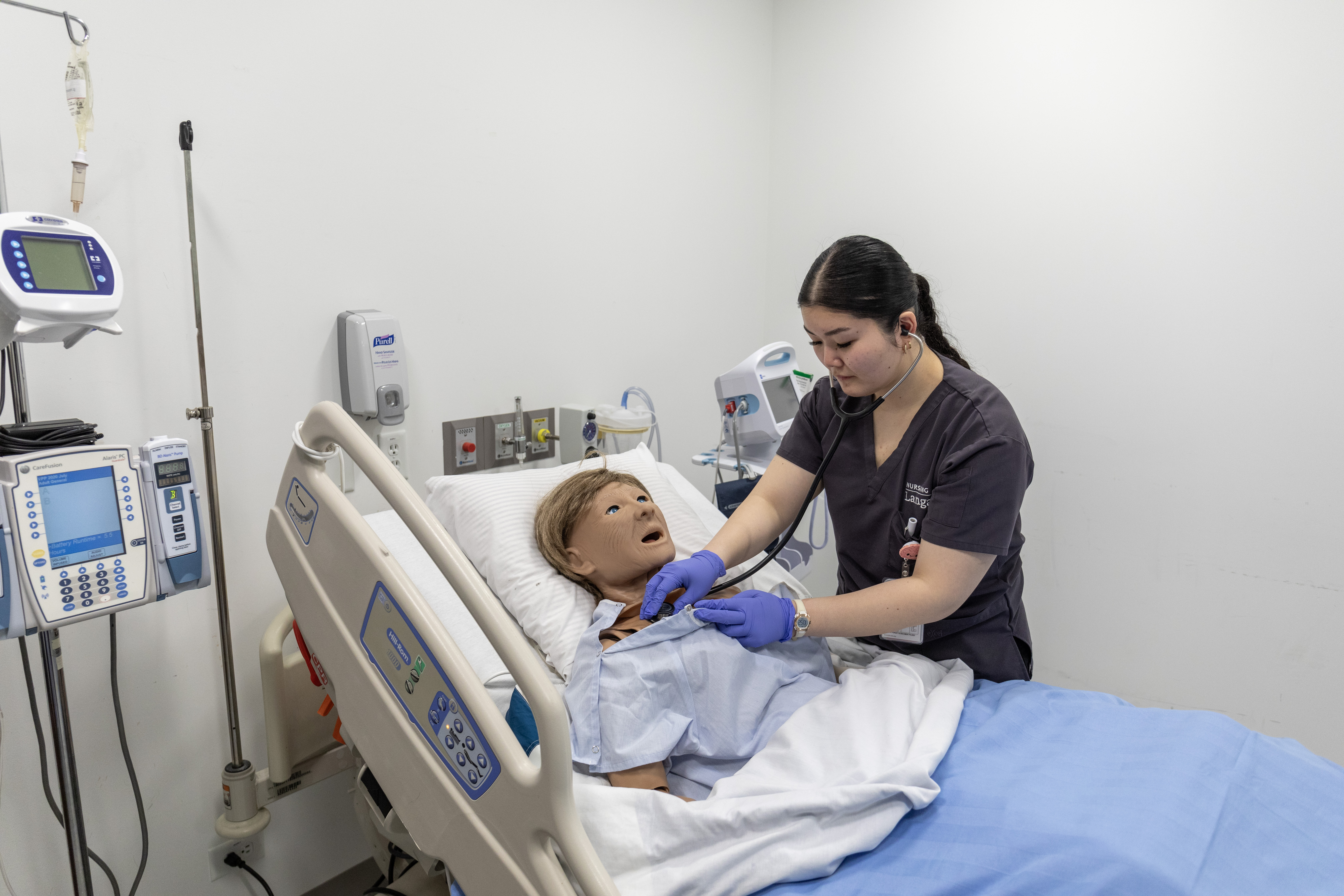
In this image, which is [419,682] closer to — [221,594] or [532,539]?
[532,539]

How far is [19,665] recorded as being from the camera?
4.78ft

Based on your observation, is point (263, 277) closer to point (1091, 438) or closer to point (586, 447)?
point (586, 447)

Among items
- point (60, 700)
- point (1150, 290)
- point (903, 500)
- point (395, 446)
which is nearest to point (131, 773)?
point (60, 700)

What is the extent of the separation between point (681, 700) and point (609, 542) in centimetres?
39

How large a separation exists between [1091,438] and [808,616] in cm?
133

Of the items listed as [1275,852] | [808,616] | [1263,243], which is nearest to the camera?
[1275,852]

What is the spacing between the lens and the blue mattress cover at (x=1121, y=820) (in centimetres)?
93

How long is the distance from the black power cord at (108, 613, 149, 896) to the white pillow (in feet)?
2.15

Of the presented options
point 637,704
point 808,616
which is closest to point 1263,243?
point 808,616

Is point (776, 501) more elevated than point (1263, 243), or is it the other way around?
point (1263, 243)

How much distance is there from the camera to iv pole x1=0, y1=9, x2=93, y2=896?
3.95ft

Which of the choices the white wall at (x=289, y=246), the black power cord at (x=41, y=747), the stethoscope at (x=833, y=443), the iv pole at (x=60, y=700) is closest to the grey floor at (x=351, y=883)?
the white wall at (x=289, y=246)

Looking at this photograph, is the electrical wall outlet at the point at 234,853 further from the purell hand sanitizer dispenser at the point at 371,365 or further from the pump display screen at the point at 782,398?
the pump display screen at the point at 782,398

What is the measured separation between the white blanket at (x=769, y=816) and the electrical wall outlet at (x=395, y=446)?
3.44ft
